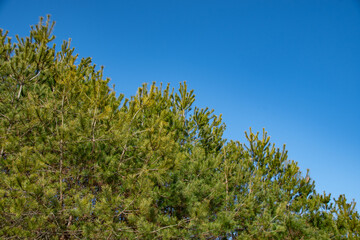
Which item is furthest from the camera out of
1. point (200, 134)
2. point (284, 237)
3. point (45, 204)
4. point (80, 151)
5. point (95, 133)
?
point (200, 134)

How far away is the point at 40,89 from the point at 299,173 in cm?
801

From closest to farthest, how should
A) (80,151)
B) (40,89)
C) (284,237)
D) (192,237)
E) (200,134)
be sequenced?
1. (80,151)
2. (192,237)
3. (40,89)
4. (284,237)
5. (200,134)

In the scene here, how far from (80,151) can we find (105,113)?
42.7 inches

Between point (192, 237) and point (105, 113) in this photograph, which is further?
point (192, 237)

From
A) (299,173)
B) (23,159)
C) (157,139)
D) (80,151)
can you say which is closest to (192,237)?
(157,139)

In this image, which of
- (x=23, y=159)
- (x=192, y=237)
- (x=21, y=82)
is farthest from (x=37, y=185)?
(x=192, y=237)

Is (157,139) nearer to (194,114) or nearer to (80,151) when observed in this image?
(80,151)

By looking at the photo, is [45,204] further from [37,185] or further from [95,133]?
[95,133]

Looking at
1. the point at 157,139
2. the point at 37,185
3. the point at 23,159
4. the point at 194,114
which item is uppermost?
the point at 194,114

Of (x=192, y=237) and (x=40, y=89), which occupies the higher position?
(x=40, y=89)

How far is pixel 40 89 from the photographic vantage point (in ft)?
16.8

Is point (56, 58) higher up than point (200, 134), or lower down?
higher up

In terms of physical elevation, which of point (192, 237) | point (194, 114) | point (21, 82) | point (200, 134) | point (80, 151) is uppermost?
point (194, 114)

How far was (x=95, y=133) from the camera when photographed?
4.00m
